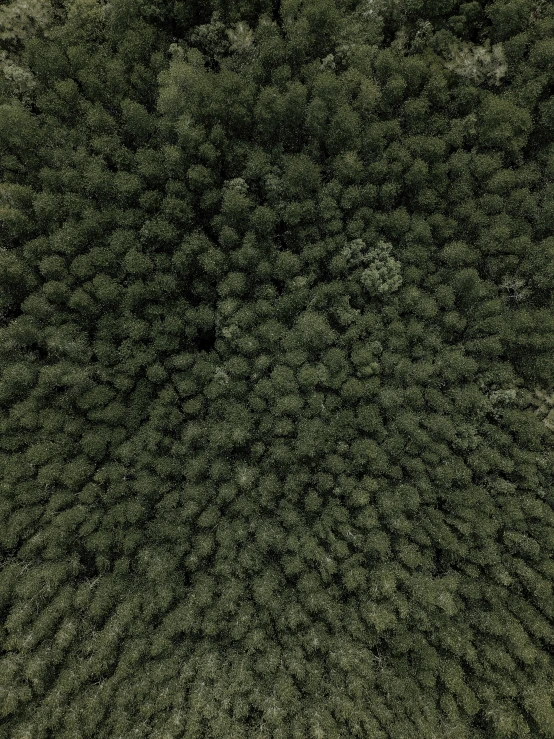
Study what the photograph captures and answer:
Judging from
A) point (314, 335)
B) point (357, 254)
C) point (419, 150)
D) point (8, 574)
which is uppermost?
point (419, 150)

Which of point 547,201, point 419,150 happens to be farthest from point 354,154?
point 547,201

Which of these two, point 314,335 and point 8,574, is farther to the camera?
point 314,335

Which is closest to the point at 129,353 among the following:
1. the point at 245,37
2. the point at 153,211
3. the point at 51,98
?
the point at 153,211

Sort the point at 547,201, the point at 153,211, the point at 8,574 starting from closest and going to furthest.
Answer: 1. the point at 8,574
2. the point at 547,201
3. the point at 153,211

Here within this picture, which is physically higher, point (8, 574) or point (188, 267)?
point (188, 267)

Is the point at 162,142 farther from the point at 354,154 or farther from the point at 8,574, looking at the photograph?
the point at 8,574

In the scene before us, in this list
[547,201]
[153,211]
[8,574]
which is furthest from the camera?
[153,211]
